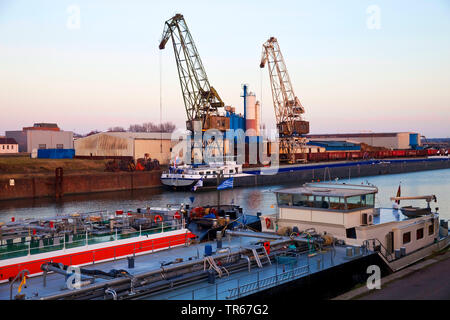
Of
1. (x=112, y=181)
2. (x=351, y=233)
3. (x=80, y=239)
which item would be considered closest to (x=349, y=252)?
(x=351, y=233)

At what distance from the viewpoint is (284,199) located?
17156 mm

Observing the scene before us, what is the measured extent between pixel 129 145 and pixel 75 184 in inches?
757

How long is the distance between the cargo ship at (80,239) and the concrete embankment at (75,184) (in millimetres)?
28978

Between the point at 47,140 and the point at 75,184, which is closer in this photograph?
the point at 75,184

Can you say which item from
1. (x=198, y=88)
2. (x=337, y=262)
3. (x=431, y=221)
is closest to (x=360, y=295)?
(x=337, y=262)

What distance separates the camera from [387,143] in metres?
132

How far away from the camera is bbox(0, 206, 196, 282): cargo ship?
45.8ft

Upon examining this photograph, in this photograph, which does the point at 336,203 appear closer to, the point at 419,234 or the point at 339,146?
the point at 419,234

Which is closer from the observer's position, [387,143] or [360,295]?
[360,295]

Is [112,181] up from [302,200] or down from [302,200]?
down

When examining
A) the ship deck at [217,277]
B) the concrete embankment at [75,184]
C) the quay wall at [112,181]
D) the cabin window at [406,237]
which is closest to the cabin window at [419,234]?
the cabin window at [406,237]

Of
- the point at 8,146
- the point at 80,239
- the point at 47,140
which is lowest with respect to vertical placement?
the point at 80,239
